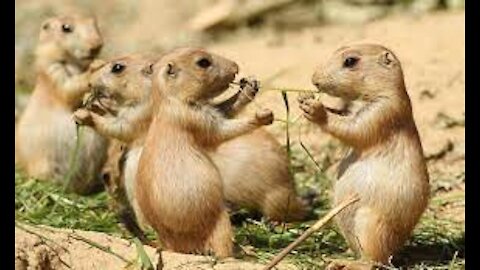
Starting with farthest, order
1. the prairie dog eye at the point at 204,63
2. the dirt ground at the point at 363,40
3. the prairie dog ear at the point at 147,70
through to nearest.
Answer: the prairie dog ear at the point at 147,70
the prairie dog eye at the point at 204,63
the dirt ground at the point at 363,40

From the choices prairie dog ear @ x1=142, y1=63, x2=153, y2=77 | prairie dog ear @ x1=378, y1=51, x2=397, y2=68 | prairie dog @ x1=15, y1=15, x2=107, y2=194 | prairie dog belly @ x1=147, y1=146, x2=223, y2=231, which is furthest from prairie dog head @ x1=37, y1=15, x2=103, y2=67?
prairie dog ear @ x1=378, y1=51, x2=397, y2=68

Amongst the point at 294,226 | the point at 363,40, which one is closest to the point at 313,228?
the point at 294,226

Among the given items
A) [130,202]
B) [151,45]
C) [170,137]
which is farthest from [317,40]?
[170,137]

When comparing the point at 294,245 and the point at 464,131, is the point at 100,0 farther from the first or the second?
the point at 294,245

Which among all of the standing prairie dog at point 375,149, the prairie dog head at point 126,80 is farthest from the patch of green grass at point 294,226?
the prairie dog head at point 126,80

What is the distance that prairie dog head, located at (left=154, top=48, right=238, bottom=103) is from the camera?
27.3 feet

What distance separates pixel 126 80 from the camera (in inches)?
364

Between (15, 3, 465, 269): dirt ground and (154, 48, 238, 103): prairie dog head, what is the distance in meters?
0.89

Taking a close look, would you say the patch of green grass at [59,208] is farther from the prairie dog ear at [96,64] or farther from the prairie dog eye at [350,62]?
the prairie dog eye at [350,62]

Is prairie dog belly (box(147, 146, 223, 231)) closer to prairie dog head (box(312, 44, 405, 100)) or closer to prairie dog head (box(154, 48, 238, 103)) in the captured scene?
prairie dog head (box(154, 48, 238, 103))

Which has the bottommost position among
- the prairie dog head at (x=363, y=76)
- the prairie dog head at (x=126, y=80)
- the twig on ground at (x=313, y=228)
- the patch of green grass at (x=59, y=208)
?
the patch of green grass at (x=59, y=208)

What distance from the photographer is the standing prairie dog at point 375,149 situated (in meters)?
8.12

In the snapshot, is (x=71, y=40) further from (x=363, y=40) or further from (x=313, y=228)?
(x=313, y=228)

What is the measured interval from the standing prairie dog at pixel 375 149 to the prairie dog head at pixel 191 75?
58 centimetres
